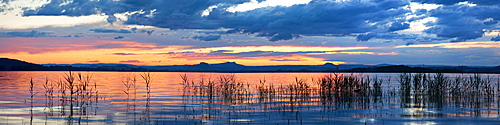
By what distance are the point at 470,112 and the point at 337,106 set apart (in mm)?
8388

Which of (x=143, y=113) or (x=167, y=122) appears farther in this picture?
(x=143, y=113)

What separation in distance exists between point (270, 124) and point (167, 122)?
5236mm

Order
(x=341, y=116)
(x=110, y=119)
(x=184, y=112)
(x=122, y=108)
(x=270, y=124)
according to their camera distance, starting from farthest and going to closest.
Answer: (x=122, y=108) → (x=184, y=112) → (x=341, y=116) → (x=110, y=119) → (x=270, y=124)

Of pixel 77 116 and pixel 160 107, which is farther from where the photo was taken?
pixel 160 107

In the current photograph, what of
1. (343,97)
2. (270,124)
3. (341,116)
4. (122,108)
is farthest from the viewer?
(343,97)

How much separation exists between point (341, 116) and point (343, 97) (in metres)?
12.9

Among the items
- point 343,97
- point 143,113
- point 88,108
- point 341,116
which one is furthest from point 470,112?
point 88,108

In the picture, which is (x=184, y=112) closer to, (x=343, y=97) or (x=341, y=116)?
(x=341, y=116)

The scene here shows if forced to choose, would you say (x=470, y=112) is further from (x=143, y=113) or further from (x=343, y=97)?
(x=143, y=113)

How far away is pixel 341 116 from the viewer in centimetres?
2536

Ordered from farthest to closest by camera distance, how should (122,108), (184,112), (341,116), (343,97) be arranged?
(343,97) < (122,108) < (184,112) < (341,116)

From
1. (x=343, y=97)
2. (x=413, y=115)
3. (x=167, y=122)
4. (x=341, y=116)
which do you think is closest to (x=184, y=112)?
(x=167, y=122)

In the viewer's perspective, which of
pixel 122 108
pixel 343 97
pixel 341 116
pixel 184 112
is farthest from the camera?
pixel 343 97

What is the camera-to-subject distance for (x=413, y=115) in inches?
1002
